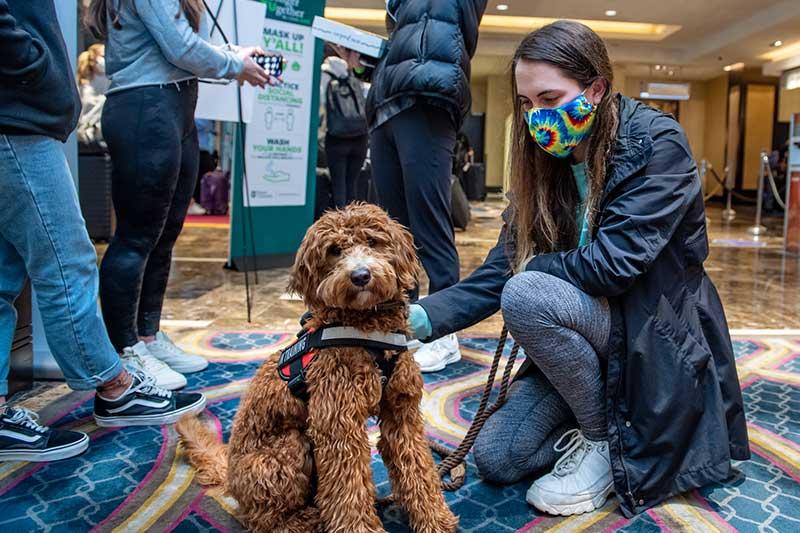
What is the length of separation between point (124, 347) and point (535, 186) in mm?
1598

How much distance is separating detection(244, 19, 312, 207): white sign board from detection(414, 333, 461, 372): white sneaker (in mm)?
2825

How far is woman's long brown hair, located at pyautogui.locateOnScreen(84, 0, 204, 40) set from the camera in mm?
2209

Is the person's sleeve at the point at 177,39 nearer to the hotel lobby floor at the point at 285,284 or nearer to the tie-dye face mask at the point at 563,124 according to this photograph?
the tie-dye face mask at the point at 563,124

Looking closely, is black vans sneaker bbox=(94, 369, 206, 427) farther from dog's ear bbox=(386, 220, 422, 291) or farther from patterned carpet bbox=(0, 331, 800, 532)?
dog's ear bbox=(386, 220, 422, 291)

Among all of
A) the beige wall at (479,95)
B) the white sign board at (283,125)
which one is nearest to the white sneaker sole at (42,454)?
the white sign board at (283,125)

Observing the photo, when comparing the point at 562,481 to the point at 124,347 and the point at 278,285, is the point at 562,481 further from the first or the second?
the point at 278,285

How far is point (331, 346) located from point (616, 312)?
0.74m

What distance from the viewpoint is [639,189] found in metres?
1.57

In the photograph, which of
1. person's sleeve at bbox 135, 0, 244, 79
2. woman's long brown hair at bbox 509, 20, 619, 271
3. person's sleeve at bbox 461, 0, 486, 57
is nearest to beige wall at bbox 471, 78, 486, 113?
person's sleeve at bbox 461, 0, 486, 57

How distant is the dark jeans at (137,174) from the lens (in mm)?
2186

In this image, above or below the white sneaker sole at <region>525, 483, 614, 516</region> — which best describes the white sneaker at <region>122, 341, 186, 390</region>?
above

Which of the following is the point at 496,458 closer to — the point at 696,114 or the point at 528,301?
the point at 528,301

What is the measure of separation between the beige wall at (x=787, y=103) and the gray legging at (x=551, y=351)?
17.4 meters

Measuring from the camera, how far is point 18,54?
64.1 inches
